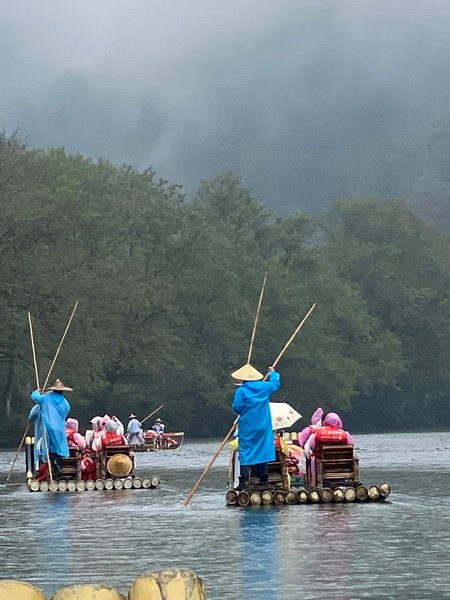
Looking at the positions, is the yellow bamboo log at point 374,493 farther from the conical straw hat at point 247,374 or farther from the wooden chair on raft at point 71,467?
the wooden chair on raft at point 71,467

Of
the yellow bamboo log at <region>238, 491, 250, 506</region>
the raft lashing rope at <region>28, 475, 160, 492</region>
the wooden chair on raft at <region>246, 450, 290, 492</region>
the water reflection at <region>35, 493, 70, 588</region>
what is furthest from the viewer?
the raft lashing rope at <region>28, 475, 160, 492</region>

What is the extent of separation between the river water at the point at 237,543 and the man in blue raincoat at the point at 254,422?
2.84 ft

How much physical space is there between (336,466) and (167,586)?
50.6 ft

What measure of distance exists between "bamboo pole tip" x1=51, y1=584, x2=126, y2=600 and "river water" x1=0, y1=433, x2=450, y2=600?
3261 millimetres

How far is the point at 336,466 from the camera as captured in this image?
24.8 meters

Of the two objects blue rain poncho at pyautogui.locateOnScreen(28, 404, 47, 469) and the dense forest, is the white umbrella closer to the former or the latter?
blue rain poncho at pyautogui.locateOnScreen(28, 404, 47, 469)

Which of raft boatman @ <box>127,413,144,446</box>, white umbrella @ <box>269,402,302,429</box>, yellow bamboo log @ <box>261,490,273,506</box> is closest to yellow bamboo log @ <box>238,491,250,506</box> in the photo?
yellow bamboo log @ <box>261,490,273,506</box>

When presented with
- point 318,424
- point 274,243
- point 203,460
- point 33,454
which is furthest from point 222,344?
point 318,424

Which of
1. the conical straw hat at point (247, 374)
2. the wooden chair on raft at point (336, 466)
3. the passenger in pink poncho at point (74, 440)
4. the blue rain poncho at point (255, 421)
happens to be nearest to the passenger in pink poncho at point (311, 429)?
the wooden chair on raft at point (336, 466)

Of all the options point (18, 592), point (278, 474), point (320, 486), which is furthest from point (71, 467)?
point (18, 592)

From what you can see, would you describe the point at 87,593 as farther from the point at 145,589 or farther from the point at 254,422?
the point at 254,422

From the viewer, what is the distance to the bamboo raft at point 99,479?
29359mm

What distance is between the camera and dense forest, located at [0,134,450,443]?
233ft

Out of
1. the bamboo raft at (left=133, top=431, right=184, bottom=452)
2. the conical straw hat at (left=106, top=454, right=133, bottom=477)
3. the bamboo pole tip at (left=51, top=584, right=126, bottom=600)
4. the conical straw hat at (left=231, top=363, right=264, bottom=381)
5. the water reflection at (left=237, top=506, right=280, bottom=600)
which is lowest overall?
the bamboo pole tip at (left=51, top=584, right=126, bottom=600)
